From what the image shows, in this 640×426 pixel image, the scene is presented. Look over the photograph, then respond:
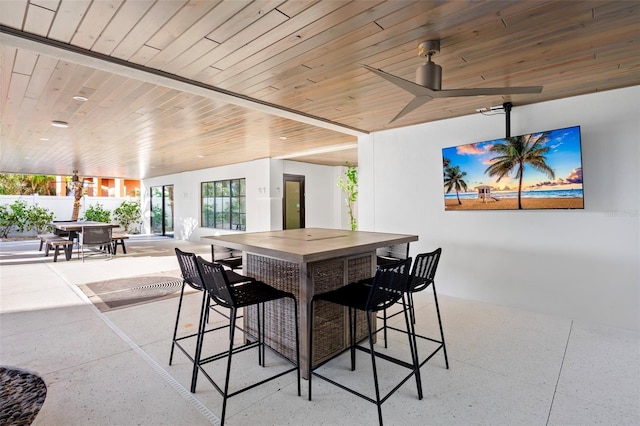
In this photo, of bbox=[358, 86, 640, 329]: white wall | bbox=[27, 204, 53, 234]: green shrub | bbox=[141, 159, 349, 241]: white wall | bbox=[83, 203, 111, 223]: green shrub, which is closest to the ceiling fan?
bbox=[358, 86, 640, 329]: white wall

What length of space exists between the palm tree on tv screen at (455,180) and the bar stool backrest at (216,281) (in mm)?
3234

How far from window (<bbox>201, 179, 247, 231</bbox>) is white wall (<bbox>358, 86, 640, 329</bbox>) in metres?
4.85

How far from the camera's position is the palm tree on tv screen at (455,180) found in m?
4.05

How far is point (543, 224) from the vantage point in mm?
3576

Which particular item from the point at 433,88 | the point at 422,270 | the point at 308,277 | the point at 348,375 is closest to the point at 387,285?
the point at 422,270

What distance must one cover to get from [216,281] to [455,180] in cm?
329

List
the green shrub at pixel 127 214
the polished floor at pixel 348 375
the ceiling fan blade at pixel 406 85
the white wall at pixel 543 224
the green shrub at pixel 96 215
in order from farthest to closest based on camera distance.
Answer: the green shrub at pixel 127 214
the green shrub at pixel 96 215
the white wall at pixel 543 224
the ceiling fan blade at pixel 406 85
the polished floor at pixel 348 375

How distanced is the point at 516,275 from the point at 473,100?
2.04 meters

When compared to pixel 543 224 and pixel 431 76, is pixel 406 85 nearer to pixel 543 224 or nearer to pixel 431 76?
pixel 431 76

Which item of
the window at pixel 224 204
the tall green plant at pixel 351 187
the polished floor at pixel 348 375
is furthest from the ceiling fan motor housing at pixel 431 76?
the window at pixel 224 204

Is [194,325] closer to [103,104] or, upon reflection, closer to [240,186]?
[103,104]

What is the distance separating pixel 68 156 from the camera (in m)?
7.07

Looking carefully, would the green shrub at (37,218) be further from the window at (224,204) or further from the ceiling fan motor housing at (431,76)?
the ceiling fan motor housing at (431,76)

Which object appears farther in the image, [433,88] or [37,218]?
[37,218]
